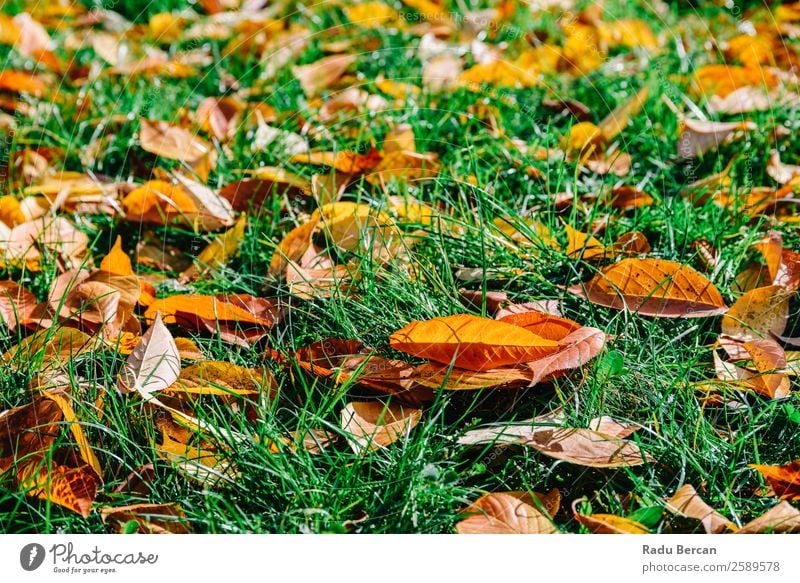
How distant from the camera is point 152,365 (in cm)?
151

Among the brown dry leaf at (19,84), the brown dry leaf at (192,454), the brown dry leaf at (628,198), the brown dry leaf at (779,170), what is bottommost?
the brown dry leaf at (779,170)

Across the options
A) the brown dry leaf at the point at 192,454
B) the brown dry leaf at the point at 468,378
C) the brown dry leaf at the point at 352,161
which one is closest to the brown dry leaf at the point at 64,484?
the brown dry leaf at the point at 192,454

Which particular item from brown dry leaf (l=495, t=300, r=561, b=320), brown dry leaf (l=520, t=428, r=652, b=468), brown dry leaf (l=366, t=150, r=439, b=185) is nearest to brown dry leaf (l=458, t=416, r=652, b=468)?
brown dry leaf (l=520, t=428, r=652, b=468)

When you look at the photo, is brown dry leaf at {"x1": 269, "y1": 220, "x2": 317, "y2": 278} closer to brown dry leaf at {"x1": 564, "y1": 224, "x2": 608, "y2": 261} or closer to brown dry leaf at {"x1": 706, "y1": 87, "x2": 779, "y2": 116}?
brown dry leaf at {"x1": 564, "y1": 224, "x2": 608, "y2": 261}

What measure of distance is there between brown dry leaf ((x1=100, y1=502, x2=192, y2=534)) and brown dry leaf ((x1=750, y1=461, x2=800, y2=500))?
2.85 feet

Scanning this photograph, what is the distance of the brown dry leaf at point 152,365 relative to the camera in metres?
1.48

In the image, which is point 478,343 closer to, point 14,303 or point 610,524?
point 610,524

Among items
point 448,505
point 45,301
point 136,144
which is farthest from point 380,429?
point 136,144

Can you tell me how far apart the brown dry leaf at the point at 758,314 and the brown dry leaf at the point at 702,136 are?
25.3 inches

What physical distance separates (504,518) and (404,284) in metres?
0.53

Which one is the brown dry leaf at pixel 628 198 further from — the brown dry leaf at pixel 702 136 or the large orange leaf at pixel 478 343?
the large orange leaf at pixel 478 343

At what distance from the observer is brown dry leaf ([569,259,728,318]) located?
1.65 m

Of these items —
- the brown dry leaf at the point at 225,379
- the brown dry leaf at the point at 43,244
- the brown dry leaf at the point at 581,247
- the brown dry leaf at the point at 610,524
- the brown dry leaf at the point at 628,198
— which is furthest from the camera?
the brown dry leaf at the point at 628,198
